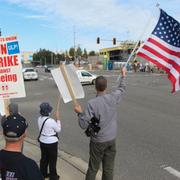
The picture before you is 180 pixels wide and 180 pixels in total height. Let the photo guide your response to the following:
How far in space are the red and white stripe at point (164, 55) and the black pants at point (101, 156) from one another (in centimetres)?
125

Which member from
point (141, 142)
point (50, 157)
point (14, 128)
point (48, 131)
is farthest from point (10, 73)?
point (141, 142)

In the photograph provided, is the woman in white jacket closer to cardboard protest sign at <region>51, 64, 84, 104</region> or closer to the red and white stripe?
cardboard protest sign at <region>51, 64, 84, 104</region>

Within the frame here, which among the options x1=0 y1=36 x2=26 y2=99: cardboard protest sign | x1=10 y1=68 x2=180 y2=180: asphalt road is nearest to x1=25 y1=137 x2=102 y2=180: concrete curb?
x1=10 y1=68 x2=180 y2=180: asphalt road

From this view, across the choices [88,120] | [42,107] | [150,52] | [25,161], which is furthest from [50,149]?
[25,161]

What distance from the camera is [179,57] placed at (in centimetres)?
482

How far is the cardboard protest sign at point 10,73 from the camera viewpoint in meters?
5.18

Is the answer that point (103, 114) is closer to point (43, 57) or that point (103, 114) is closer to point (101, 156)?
point (101, 156)

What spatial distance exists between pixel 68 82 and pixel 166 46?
155 centimetres

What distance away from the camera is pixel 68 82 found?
4.43 m

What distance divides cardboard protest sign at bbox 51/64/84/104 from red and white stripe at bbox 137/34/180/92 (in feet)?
3.69

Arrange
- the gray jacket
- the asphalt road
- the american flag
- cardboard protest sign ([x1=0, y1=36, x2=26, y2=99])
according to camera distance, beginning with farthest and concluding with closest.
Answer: the asphalt road, cardboard protest sign ([x1=0, y1=36, x2=26, y2=99]), the american flag, the gray jacket

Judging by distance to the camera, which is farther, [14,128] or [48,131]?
[48,131]

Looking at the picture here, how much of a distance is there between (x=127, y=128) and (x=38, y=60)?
15777 cm

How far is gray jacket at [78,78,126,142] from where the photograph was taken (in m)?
4.30
